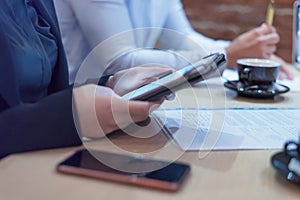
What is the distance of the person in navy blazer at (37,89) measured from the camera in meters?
0.66

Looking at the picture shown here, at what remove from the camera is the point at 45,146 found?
660mm

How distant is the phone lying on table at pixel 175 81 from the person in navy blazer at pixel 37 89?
20mm

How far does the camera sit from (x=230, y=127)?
0.77 m

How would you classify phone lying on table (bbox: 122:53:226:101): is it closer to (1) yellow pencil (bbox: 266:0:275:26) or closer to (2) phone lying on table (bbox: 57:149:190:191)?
(2) phone lying on table (bbox: 57:149:190:191)

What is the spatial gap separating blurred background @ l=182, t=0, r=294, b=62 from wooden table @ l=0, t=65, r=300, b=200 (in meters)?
1.39

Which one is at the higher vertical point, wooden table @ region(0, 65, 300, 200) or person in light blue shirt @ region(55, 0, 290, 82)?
wooden table @ region(0, 65, 300, 200)

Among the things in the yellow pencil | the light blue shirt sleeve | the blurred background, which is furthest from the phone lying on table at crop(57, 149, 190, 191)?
the blurred background

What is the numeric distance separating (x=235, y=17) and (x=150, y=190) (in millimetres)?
1654

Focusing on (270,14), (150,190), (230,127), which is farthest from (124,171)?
(270,14)

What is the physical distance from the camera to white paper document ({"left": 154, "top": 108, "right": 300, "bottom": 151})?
2.28 ft

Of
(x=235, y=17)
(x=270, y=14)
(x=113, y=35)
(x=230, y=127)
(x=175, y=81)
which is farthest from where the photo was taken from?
(x=235, y=17)

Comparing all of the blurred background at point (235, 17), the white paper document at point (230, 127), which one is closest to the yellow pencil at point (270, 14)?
the blurred background at point (235, 17)

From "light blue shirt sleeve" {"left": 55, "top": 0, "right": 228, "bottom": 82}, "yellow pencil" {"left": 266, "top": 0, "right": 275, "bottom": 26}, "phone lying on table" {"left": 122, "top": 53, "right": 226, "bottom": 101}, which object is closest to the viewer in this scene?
"phone lying on table" {"left": 122, "top": 53, "right": 226, "bottom": 101}

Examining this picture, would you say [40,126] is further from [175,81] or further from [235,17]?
[235,17]
